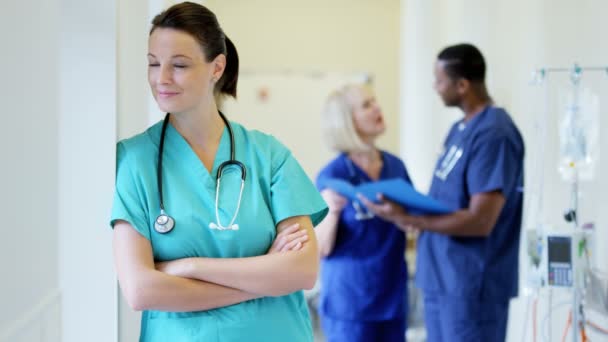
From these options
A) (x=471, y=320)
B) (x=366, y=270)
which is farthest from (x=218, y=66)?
(x=471, y=320)

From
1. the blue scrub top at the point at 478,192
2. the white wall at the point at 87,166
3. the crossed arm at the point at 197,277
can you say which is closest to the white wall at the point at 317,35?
the blue scrub top at the point at 478,192

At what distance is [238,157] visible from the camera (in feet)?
4.59

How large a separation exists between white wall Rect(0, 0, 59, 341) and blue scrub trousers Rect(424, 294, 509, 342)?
54.5 inches

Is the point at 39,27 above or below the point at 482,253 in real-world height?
above

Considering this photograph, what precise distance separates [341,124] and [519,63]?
36.1 inches

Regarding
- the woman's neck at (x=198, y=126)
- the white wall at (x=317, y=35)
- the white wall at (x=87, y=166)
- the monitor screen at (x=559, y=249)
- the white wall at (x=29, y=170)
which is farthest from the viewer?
the white wall at (x=317, y=35)

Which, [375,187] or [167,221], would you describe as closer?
[167,221]

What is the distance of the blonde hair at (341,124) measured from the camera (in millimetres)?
2418

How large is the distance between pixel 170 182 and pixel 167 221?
9 cm

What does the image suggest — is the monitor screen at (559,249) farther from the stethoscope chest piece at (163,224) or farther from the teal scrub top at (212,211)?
the stethoscope chest piece at (163,224)

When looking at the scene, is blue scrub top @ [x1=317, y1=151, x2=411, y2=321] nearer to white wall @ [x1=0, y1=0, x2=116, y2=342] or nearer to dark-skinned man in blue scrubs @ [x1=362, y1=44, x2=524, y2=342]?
dark-skinned man in blue scrubs @ [x1=362, y1=44, x2=524, y2=342]

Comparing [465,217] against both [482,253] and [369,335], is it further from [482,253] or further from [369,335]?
[369,335]

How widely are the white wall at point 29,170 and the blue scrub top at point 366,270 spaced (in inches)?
43.4

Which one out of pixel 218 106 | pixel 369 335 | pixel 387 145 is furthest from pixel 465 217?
pixel 387 145
